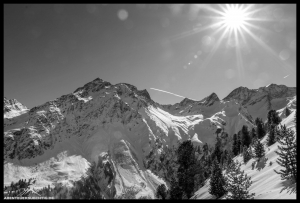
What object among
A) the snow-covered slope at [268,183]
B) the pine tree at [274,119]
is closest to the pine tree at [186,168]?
the snow-covered slope at [268,183]

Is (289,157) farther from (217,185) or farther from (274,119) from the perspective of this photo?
(274,119)

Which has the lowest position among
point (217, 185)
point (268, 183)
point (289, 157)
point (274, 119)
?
point (217, 185)

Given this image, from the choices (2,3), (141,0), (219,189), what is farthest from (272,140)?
(2,3)

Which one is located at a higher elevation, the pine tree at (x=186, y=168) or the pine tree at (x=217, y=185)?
the pine tree at (x=186, y=168)

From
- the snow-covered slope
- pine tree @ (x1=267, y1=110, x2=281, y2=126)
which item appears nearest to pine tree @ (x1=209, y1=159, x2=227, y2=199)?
the snow-covered slope

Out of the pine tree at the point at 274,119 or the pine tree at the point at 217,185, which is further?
the pine tree at the point at 274,119

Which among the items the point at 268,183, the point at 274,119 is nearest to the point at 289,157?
the point at 268,183

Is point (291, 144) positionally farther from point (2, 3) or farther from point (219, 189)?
point (2, 3)

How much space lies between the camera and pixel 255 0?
6.57 m

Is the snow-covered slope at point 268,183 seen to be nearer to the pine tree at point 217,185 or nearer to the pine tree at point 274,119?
the pine tree at point 217,185

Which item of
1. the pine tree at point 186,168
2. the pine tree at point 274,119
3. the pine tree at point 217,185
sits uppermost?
the pine tree at point 274,119

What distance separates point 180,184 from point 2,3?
31.5 meters

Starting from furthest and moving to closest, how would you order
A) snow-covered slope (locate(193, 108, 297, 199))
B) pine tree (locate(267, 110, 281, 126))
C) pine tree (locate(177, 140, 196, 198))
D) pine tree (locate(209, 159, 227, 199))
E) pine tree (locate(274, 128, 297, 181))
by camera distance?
1. pine tree (locate(267, 110, 281, 126))
2. pine tree (locate(209, 159, 227, 199))
3. pine tree (locate(177, 140, 196, 198))
4. pine tree (locate(274, 128, 297, 181))
5. snow-covered slope (locate(193, 108, 297, 199))

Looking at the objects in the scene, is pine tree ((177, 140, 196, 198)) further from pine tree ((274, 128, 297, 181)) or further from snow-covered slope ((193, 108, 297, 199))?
pine tree ((274, 128, 297, 181))
